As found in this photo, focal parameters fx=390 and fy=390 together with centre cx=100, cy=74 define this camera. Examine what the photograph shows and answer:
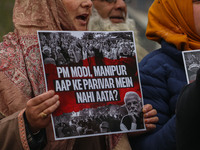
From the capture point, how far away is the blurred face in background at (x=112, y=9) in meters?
4.21

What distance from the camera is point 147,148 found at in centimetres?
220

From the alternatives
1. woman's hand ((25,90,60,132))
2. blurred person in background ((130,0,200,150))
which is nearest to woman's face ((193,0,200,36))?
blurred person in background ((130,0,200,150))

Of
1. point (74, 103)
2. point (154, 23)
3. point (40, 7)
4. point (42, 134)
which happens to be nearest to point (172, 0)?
point (154, 23)

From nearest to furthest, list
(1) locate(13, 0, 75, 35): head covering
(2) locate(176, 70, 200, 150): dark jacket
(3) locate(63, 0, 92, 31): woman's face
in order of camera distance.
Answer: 1. (2) locate(176, 70, 200, 150): dark jacket
2. (1) locate(13, 0, 75, 35): head covering
3. (3) locate(63, 0, 92, 31): woman's face

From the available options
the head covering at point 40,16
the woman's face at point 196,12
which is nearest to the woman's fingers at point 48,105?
the head covering at point 40,16

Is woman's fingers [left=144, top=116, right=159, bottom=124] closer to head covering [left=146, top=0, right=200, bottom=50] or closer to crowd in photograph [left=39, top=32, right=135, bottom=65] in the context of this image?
crowd in photograph [left=39, top=32, right=135, bottom=65]

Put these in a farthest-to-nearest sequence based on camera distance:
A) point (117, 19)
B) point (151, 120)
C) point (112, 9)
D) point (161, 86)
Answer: point (117, 19) → point (112, 9) → point (161, 86) → point (151, 120)

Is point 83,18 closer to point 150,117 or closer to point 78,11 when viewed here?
point 78,11

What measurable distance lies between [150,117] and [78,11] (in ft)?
2.57

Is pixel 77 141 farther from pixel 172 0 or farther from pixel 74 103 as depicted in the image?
pixel 172 0

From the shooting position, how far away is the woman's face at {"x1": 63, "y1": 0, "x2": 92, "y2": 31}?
2369 mm

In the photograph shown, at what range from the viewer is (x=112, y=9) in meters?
4.27

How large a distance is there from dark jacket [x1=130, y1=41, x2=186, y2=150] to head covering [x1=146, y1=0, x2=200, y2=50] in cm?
7

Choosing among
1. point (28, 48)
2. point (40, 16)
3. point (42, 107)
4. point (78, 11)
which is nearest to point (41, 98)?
point (42, 107)
